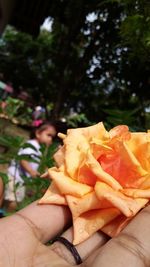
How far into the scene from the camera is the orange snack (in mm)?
1154

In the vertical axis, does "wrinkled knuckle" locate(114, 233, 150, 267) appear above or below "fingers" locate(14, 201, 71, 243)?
below

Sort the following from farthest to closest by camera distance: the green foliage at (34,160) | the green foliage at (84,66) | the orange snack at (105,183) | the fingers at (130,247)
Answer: the green foliage at (84,66) < the green foliage at (34,160) < the orange snack at (105,183) < the fingers at (130,247)

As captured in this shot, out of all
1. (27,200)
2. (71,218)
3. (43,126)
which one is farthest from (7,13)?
(71,218)

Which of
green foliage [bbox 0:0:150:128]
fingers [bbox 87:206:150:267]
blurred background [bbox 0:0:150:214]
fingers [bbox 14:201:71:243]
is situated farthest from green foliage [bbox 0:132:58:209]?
green foliage [bbox 0:0:150:128]

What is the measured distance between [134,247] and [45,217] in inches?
12.0

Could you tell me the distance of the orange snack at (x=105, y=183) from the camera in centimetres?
115

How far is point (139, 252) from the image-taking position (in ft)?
3.51

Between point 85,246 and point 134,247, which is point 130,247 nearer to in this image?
point 134,247

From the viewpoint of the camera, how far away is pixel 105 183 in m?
1.17

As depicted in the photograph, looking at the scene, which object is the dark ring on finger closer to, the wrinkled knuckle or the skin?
the skin

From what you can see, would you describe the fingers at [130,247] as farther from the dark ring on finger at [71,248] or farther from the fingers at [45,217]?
the fingers at [45,217]

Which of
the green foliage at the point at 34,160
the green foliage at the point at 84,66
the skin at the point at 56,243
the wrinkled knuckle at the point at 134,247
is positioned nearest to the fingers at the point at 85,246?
the skin at the point at 56,243

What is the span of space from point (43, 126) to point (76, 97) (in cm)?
348

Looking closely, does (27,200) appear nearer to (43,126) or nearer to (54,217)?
(54,217)
